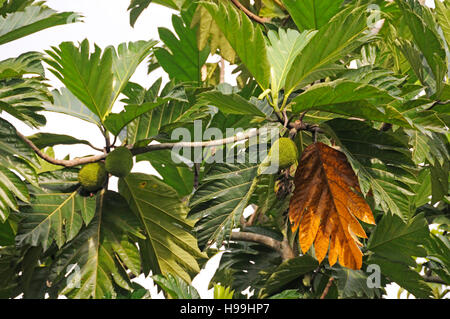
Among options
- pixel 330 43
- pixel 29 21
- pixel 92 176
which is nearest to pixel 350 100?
pixel 330 43

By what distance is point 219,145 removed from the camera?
1182 millimetres

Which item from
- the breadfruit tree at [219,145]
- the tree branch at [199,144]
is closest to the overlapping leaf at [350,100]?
the breadfruit tree at [219,145]

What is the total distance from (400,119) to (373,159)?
0.20m

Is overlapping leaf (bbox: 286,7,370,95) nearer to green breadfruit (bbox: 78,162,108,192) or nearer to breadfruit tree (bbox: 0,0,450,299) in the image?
breadfruit tree (bbox: 0,0,450,299)

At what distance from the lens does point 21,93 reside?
1.07 m

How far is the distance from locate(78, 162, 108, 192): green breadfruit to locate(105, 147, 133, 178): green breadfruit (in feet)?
0.08

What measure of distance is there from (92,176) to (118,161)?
0.22ft

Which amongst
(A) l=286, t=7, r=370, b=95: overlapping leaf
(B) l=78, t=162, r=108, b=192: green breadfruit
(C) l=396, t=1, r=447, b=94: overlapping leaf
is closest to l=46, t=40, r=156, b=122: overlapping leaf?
(B) l=78, t=162, r=108, b=192: green breadfruit

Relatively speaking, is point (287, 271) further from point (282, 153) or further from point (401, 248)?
point (282, 153)

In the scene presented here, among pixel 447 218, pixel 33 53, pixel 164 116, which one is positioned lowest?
pixel 447 218

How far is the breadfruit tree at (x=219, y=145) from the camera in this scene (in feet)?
3.38

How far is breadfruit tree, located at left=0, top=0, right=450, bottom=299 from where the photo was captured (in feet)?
3.38
